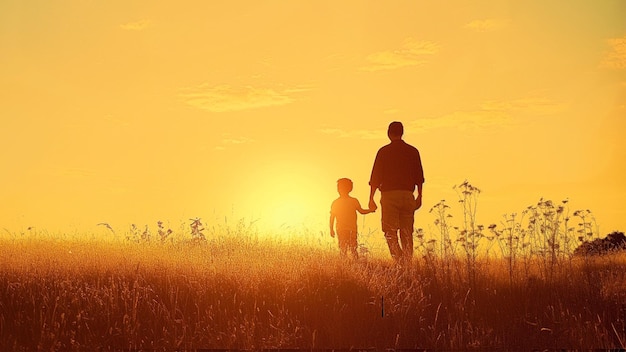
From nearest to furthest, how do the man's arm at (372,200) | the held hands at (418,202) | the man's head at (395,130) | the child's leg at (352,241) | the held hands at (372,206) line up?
the held hands at (418,202)
the man's head at (395,130)
the man's arm at (372,200)
the held hands at (372,206)
the child's leg at (352,241)

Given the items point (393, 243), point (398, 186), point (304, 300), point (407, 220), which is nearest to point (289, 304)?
point (304, 300)

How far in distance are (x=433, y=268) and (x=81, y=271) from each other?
5108 millimetres

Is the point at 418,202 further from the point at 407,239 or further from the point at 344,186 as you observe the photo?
the point at 344,186

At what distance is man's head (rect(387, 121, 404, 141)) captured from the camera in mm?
12375

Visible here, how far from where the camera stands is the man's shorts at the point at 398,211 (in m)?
12.1

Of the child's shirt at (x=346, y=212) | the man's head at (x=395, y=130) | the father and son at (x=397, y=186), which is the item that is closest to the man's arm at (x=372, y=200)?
the father and son at (x=397, y=186)

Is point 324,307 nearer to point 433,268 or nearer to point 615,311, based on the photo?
point 433,268

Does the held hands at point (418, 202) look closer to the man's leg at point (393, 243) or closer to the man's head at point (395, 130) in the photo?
the man's leg at point (393, 243)

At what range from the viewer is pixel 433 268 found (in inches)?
391

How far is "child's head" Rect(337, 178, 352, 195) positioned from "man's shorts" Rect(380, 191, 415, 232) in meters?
1.58

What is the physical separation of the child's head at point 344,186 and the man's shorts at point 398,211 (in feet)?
5.20

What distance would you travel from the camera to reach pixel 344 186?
1366 centimetres

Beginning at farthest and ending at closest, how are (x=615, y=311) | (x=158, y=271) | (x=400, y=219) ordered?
(x=400, y=219), (x=158, y=271), (x=615, y=311)

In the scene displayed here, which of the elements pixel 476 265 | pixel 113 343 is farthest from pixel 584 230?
pixel 113 343
